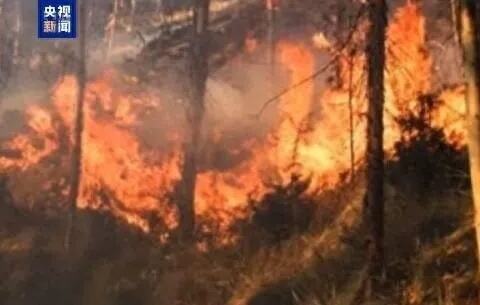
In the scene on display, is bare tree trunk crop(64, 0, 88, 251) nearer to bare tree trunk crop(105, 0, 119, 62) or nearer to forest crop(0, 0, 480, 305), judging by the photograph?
forest crop(0, 0, 480, 305)

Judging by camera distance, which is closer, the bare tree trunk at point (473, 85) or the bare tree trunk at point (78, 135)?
the bare tree trunk at point (473, 85)

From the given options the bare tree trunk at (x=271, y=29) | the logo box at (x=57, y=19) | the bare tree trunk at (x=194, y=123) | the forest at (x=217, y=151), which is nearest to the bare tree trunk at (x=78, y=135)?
the forest at (x=217, y=151)

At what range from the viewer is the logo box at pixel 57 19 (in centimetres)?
1290

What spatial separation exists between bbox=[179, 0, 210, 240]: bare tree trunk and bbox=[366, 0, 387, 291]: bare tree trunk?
377 cm

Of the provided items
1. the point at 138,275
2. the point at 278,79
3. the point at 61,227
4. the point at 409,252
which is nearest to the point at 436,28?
the point at 278,79

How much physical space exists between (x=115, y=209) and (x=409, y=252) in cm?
513

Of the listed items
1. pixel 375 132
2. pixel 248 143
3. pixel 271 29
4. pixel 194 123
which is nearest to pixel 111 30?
pixel 194 123

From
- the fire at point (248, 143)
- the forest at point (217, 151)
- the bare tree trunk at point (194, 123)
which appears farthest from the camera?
the bare tree trunk at point (194, 123)

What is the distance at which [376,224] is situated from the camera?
9.60m

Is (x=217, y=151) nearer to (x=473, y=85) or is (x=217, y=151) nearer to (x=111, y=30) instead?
(x=111, y=30)

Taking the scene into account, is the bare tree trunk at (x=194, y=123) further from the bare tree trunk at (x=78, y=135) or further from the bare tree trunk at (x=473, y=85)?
the bare tree trunk at (x=473, y=85)

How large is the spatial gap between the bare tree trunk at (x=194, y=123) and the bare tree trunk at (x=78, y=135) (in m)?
1.86

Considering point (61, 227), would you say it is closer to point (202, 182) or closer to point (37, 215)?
point (37, 215)

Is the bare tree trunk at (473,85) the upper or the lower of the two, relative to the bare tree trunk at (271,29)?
lower
